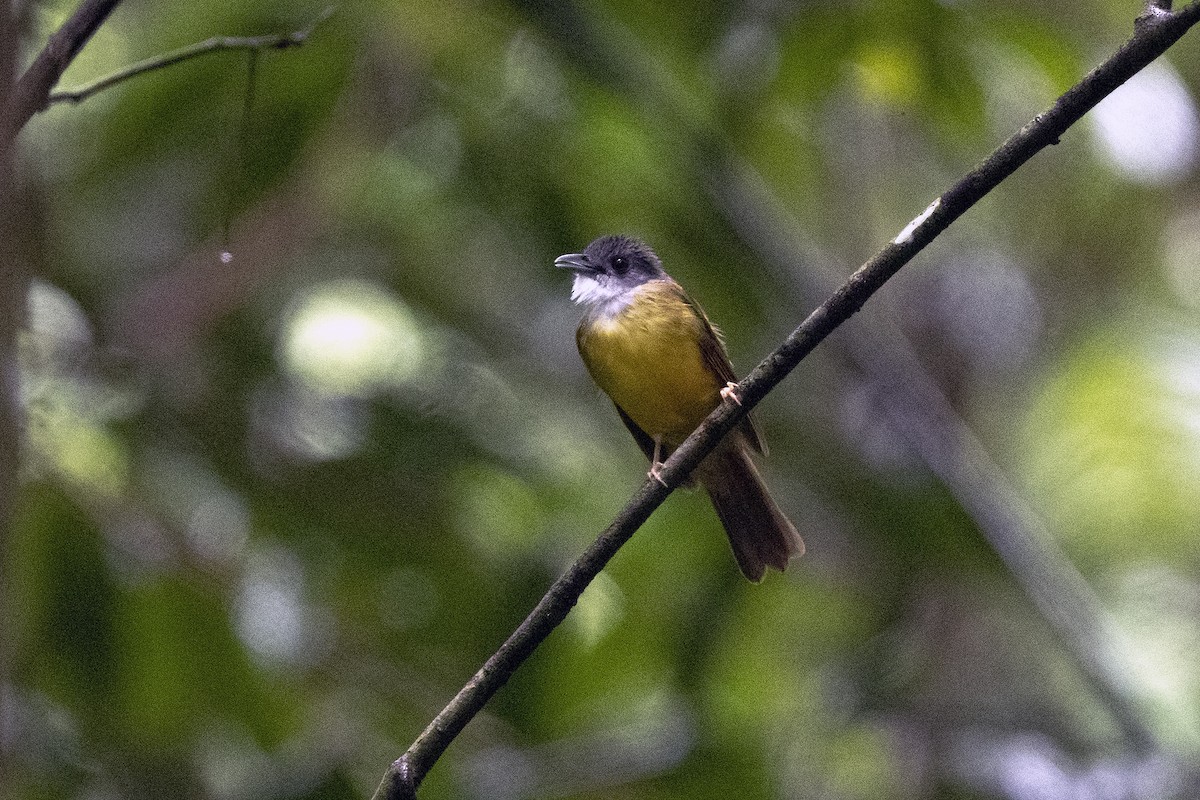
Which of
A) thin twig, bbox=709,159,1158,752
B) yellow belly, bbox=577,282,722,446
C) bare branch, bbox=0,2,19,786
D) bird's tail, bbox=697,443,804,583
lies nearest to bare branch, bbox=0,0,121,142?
bare branch, bbox=0,2,19,786

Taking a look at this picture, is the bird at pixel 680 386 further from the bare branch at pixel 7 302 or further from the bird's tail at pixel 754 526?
the bare branch at pixel 7 302

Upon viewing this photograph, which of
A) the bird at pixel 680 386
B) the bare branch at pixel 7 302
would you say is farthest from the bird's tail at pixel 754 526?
the bare branch at pixel 7 302

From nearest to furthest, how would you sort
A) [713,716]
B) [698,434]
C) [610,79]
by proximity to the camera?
1. [698,434]
2. [713,716]
3. [610,79]

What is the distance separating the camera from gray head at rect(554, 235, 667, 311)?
454 centimetres

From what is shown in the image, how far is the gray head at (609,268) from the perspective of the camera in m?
4.54

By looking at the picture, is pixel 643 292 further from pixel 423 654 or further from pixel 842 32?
pixel 423 654

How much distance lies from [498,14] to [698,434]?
2.64m

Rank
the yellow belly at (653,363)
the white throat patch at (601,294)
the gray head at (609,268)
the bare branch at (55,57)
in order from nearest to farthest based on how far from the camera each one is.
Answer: the bare branch at (55,57) < the yellow belly at (653,363) < the white throat patch at (601,294) < the gray head at (609,268)

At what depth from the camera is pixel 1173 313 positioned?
20.3ft

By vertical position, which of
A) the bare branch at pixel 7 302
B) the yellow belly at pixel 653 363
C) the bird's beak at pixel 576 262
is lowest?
the bare branch at pixel 7 302

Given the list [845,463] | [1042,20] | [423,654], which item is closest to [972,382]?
[845,463]

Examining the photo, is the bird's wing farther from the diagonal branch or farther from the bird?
the diagonal branch

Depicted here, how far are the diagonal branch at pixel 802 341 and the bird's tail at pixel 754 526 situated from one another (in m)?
1.72

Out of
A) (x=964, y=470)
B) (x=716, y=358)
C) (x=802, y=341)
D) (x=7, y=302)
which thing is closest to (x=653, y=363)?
(x=716, y=358)
